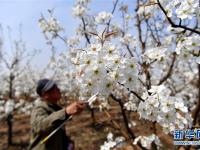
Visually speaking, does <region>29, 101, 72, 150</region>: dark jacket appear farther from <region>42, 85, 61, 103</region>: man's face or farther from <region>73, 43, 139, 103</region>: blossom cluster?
<region>73, 43, 139, 103</region>: blossom cluster

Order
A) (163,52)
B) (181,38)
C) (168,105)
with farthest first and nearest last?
(163,52) → (181,38) → (168,105)

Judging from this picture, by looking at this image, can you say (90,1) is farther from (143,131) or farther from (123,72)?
(143,131)

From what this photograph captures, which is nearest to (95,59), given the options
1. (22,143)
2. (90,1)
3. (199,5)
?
(199,5)

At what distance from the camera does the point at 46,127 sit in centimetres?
353

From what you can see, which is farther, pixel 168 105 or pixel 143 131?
pixel 143 131

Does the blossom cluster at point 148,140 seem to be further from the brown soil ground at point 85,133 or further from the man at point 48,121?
the brown soil ground at point 85,133

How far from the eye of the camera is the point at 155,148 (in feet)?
13.8

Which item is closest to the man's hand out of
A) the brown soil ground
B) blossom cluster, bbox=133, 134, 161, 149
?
blossom cluster, bbox=133, 134, 161, 149

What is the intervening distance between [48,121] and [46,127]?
59mm

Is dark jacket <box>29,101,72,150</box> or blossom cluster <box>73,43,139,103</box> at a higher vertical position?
blossom cluster <box>73,43,139,103</box>

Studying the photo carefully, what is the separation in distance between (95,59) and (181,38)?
70 centimetres

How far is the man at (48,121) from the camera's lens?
11.5 feet

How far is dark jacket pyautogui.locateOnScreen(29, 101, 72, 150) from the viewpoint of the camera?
3.51 m

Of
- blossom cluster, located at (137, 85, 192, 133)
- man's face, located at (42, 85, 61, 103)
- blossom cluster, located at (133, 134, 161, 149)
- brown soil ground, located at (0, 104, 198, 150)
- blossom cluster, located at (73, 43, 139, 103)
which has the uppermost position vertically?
blossom cluster, located at (73, 43, 139, 103)
